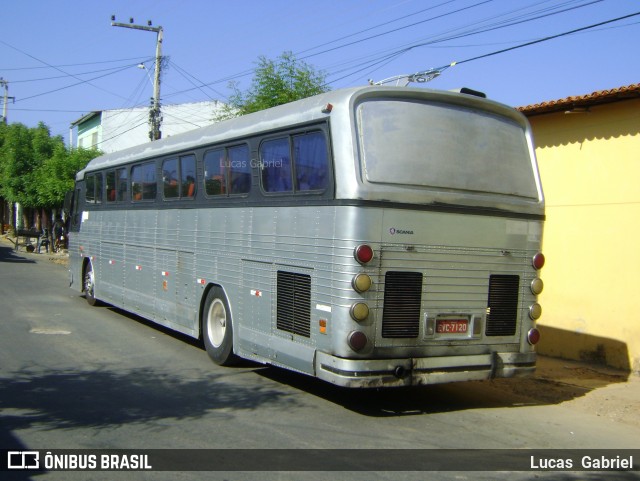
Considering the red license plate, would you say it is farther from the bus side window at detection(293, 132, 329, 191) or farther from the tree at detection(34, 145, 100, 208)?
the tree at detection(34, 145, 100, 208)

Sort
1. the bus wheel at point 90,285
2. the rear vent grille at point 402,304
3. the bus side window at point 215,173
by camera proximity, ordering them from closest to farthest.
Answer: the rear vent grille at point 402,304 → the bus side window at point 215,173 → the bus wheel at point 90,285

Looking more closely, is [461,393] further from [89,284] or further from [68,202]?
[68,202]

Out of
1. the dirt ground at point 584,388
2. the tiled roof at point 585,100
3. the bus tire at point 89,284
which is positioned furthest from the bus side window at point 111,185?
the dirt ground at point 584,388

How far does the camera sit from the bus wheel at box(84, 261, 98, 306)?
1523 cm

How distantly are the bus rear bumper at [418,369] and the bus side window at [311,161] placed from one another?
1790 mm

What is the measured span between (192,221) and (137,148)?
3.25 m

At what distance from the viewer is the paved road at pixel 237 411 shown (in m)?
6.17

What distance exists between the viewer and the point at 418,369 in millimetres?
7191

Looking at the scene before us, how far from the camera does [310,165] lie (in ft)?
24.7

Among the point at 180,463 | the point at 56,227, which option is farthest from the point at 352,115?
the point at 56,227

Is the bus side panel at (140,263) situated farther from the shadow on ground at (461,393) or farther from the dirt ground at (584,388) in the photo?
the dirt ground at (584,388)

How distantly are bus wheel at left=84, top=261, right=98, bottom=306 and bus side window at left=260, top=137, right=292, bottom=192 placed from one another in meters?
8.06

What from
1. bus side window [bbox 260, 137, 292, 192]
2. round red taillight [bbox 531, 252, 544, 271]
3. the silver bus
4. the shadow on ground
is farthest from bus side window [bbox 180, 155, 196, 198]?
round red taillight [bbox 531, 252, 544, 271]

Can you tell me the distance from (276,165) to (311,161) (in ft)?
2.52
